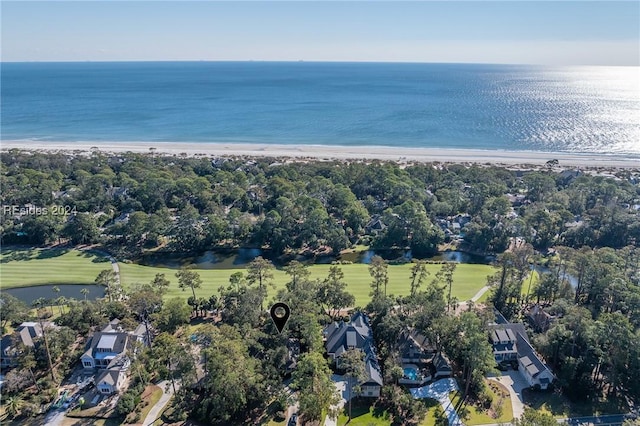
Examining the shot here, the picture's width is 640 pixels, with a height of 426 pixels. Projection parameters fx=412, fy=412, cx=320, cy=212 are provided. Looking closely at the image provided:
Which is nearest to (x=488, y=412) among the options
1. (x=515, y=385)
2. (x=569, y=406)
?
(x=515, y=385)

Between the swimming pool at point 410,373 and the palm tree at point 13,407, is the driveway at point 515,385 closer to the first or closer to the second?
the swimming pool at point 410,373

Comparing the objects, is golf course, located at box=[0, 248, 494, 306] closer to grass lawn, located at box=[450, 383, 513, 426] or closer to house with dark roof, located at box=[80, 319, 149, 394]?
house with dark roof, located at box=[80, 319, 149, 394]

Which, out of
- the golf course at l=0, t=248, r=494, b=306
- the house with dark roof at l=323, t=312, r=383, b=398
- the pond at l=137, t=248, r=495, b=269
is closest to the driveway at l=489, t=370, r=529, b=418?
the house with dark roof at l=323, t=312, r=383, b=398

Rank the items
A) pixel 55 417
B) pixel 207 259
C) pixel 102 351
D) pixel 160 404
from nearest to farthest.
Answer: pixel 55 417, pixel 160 404, pixel 102 351, pixel 207 259

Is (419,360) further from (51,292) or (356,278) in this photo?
(51,292)

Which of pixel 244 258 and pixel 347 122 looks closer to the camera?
pixel 244 258
